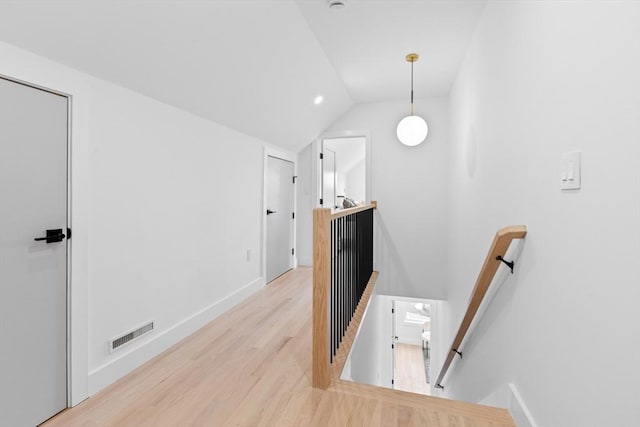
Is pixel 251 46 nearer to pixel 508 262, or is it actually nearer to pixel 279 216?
pixel 508 262

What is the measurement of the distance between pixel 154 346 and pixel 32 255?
1.12 metres

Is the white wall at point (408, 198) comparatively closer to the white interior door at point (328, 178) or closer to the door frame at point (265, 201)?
the white interior door at point (328, 178)

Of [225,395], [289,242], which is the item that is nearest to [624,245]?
[225,395]

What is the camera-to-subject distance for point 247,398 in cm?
188

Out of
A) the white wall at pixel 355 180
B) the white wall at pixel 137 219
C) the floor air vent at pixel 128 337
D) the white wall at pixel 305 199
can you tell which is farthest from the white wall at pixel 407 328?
the floor air vent at pixel 128 337

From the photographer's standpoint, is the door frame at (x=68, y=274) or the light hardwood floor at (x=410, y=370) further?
the light hardwood floor at (x=410, y=370)

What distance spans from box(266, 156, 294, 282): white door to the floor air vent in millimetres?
2160

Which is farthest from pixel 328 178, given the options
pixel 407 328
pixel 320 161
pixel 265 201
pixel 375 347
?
pixel 407 328

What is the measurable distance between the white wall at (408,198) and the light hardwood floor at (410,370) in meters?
2.85

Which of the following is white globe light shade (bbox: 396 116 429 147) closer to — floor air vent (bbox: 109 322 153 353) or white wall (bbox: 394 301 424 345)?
floor air vent (bbox: 109 322 153 353)

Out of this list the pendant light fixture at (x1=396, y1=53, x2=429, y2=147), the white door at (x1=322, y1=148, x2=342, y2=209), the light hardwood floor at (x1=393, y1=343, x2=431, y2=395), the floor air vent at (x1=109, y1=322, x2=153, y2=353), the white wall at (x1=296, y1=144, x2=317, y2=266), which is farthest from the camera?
the light hardwood floor at (x1=393, y1=343, x2=431, y2=395)

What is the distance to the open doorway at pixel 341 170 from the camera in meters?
5.54

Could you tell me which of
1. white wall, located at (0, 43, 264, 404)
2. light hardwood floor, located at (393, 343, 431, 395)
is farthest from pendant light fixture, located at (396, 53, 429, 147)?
light hardwood floor, located at (393, 343, 431, 395)

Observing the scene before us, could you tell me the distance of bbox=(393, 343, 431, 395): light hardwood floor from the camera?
728 centimetres
